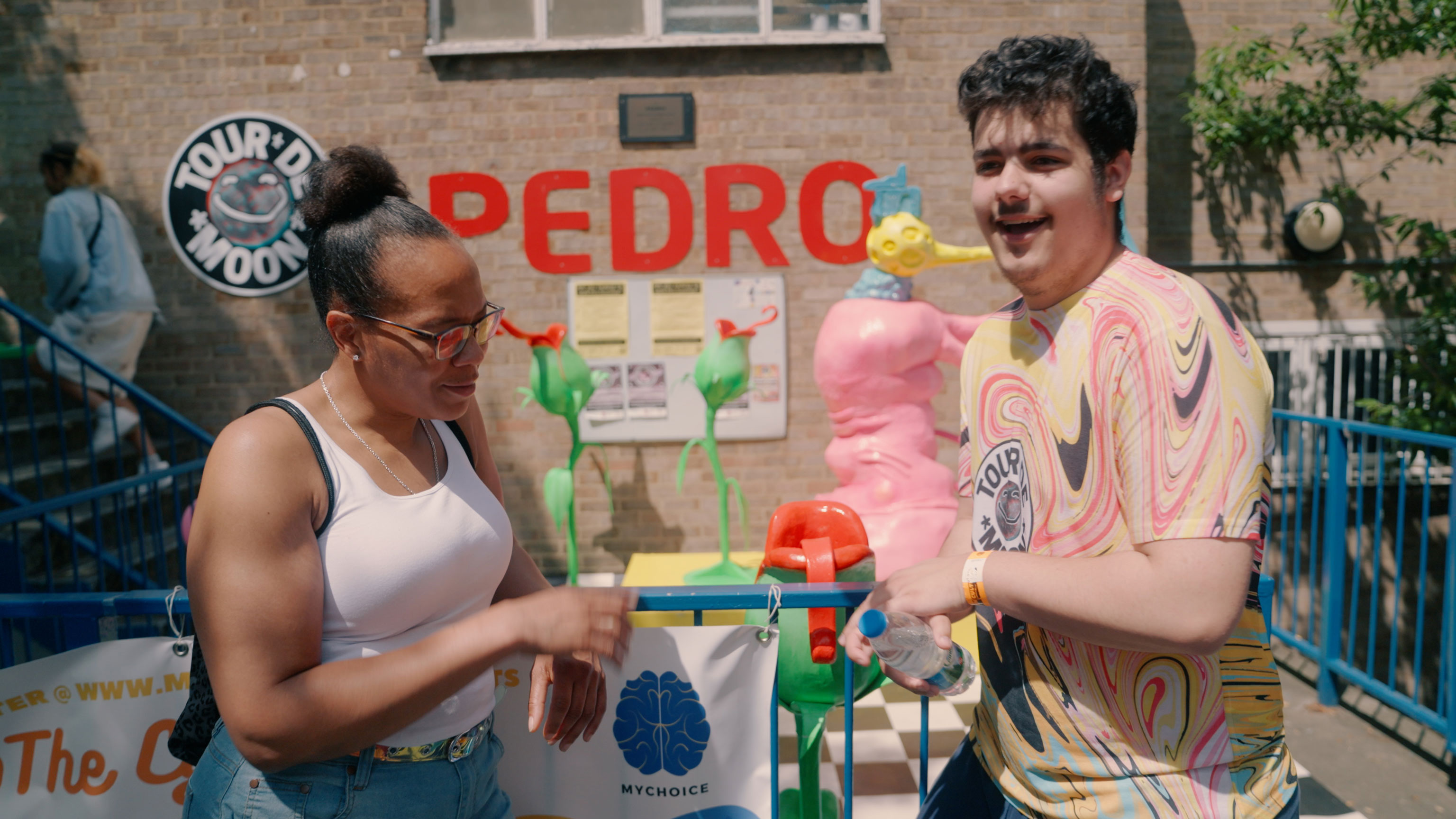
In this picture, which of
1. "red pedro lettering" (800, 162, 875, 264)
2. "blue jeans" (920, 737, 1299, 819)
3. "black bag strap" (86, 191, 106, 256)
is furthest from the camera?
"red pedro lettering" (800, 162, 875, 264)

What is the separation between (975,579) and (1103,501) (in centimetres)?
21

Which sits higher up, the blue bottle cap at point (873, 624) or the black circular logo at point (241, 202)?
Result: the black circular logo at point (241, 202)

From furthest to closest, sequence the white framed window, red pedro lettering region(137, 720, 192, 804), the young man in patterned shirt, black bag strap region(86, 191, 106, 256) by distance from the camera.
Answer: the white framed window < black bag strap region(86, 191, 106, 256) < red pedro lettering region(137, 720, 192, 804) < the young man in patterned shirt

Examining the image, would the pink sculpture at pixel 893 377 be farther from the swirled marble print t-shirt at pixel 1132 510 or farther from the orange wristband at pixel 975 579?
the orange wristband at pixel 975 579

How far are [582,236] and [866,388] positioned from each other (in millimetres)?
2725

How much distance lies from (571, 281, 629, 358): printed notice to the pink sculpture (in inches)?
78.6

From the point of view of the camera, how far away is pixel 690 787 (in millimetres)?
1888

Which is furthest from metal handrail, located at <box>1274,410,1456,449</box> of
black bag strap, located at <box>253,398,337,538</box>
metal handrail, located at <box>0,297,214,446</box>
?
metal handrail, located at <box>0,297,214,446</box>

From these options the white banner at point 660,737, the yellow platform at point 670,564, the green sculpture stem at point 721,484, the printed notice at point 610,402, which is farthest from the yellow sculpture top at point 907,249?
the white banner at point 660,737

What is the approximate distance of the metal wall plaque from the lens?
6543 mm

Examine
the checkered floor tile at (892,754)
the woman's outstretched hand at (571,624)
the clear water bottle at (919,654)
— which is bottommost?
the checkered floor tile at (892,754)

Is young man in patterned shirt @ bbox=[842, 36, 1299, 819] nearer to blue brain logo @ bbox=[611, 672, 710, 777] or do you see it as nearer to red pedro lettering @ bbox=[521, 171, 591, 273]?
blue brain logo @ bbox=[611, 672, 710, 777]

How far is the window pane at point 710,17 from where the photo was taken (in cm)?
652

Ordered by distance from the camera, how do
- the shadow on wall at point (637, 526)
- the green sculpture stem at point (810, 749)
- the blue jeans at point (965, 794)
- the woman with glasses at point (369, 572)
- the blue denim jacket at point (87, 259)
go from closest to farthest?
the woman with glasses at point (369, 572)
the blue jeans at point (965, 794)
the green sculpture stem at point (810, 749)
the blue denim jacket at point (87, 259)
the shadow on wall at point (637, 526)
